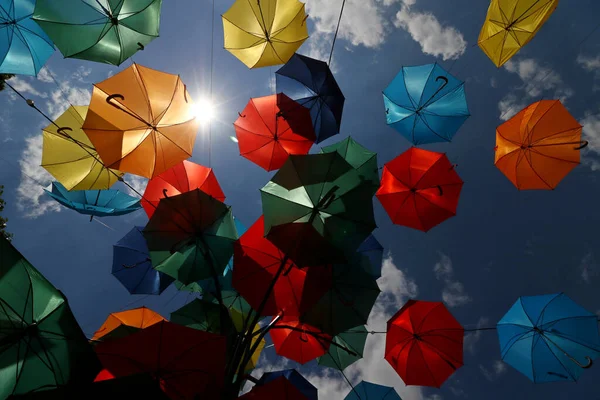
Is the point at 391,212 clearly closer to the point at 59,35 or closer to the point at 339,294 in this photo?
the point at 339,294

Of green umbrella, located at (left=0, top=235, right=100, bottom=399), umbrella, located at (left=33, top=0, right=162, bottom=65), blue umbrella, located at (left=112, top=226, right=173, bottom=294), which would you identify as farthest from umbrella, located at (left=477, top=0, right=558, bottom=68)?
blue umbrella, located at (left=112, top=226, right=173, bottom=294)

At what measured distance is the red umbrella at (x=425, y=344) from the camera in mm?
9281

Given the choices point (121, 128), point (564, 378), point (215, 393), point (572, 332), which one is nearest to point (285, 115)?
point (121, 128)

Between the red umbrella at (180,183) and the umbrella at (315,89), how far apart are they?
3.60 m

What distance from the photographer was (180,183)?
8977mm

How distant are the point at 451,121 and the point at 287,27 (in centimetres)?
627

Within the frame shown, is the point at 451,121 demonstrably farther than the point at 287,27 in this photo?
Yes

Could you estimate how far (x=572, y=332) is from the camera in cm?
912

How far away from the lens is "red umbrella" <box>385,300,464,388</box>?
30.5 feet

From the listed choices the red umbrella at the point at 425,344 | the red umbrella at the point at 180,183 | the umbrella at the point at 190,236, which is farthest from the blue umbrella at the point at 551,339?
the red umbrella at the point at 180,183

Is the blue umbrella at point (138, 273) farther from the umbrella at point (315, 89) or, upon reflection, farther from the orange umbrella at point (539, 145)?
the orange umbrella at point (539, 145)

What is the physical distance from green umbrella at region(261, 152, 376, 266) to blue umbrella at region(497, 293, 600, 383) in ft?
22.3

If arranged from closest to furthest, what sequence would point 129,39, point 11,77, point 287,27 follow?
point 129,39, point 287,27, point 11,77

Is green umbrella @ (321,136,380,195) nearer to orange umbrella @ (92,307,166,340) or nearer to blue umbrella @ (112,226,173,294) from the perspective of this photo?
blue umbrella @ (112,226,173,294)
